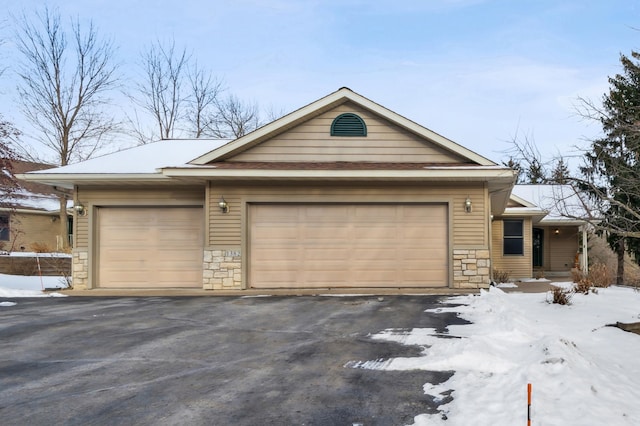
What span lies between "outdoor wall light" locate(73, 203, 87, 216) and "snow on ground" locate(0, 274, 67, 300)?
227 cm

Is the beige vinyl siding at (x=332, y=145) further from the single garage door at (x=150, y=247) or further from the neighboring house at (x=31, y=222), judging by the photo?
the neighboring house at (x=31, y=222)

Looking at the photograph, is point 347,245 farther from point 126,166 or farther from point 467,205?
point 126,166

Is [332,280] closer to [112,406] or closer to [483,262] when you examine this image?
[483,262]

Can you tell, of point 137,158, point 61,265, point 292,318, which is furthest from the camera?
point 61,265

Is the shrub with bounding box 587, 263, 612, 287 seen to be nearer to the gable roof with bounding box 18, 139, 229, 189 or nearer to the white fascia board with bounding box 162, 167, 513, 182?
the white fascia board with bounding box 162, 167, 513, 182

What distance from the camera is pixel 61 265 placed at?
18266 millimetres

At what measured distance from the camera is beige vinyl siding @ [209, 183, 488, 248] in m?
11.9

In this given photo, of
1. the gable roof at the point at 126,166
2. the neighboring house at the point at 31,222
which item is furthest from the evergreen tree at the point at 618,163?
the neighboring house at the point at 31,222

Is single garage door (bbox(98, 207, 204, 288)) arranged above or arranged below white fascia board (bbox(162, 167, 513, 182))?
below

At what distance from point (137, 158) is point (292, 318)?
8414 millimetres

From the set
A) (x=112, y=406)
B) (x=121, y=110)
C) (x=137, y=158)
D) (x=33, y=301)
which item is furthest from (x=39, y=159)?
(x=112, y=406)

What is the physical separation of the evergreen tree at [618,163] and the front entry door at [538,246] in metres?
5.11

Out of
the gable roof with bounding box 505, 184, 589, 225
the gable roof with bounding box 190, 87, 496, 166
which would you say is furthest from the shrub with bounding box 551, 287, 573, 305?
the gable roof with bounding box 505, 184, 589, 225

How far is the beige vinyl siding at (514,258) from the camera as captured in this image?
18.1m
